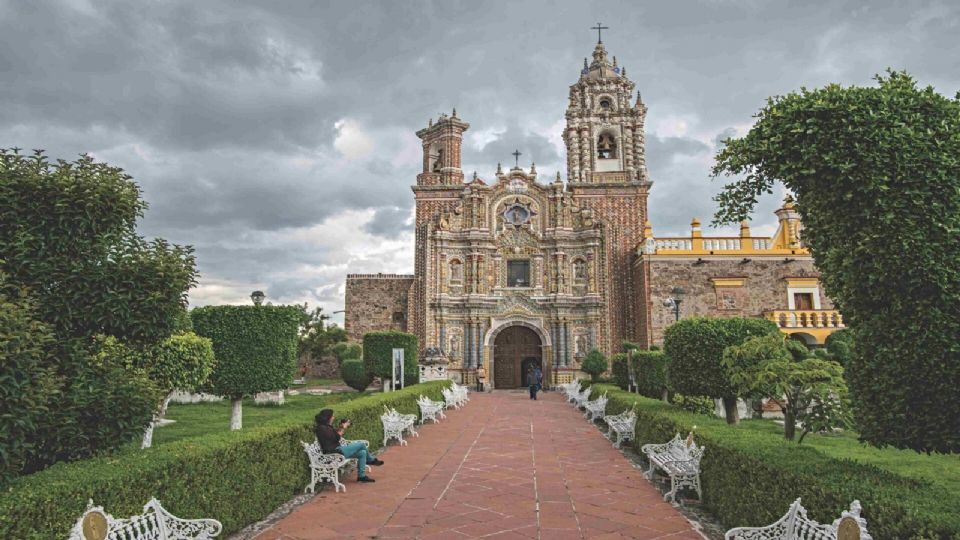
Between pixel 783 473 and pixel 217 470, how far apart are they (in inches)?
184

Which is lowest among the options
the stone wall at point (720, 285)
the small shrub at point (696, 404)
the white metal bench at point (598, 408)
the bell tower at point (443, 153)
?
the white metal bench at point (598, 408)

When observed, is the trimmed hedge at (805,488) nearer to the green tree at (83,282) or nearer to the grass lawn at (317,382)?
the green tree at (83,282)

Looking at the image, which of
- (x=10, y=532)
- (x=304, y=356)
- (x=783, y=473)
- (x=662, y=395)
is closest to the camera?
(x=10, y=532)

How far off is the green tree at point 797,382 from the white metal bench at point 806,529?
3.15 m

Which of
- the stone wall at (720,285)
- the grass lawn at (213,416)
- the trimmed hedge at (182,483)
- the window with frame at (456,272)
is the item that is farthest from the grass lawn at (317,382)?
the trimmed hedge at (182,483)

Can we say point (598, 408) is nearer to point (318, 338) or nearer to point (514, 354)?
point (514, 354)

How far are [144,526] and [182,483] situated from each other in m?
0.78

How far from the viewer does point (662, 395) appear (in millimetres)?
15641

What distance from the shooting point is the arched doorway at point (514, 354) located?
2797 cm

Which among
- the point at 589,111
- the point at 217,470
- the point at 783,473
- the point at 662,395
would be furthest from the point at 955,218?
the point at 589,111

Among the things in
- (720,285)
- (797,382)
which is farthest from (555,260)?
(797,382)

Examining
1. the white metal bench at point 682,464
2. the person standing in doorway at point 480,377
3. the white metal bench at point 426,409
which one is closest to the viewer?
the white metal bench at point 682,464

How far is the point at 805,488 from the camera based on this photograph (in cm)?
408

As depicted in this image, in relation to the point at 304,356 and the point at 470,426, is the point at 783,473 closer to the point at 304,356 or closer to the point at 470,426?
the point at 470,426
